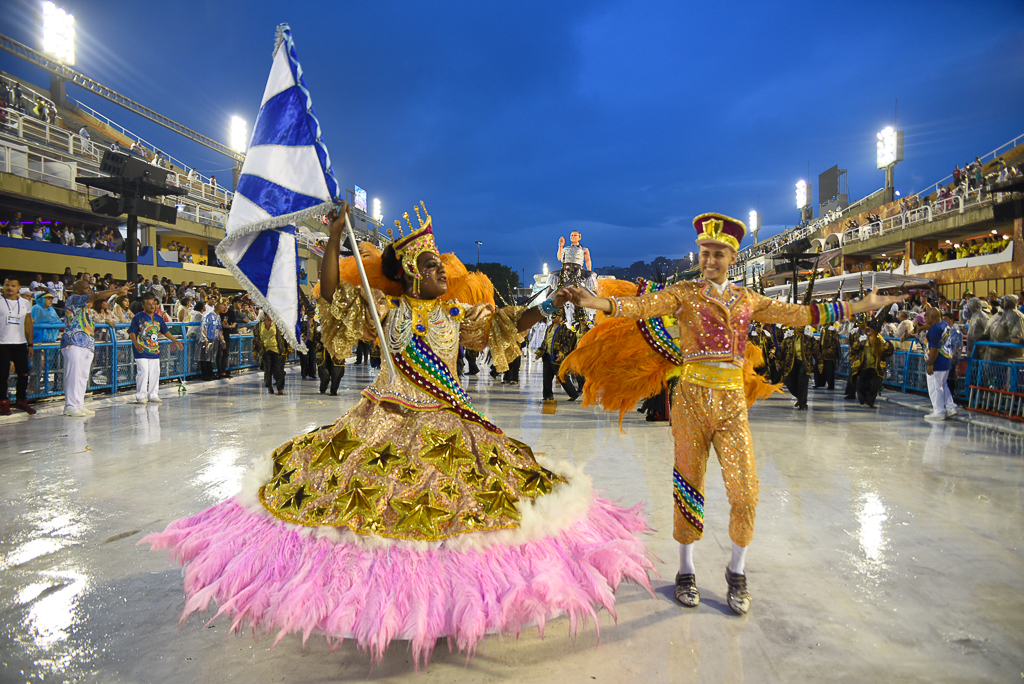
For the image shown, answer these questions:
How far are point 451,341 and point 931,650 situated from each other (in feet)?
9.32

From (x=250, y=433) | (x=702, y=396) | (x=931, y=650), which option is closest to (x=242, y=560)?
(x=702, y=396)

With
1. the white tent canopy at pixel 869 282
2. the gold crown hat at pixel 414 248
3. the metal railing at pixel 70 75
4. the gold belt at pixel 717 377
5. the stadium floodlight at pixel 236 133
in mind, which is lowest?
the gold belt at pixel 717 377

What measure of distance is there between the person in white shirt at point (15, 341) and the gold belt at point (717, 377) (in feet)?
29.9

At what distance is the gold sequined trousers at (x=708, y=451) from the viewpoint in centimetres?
319

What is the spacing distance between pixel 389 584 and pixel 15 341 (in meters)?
8.77

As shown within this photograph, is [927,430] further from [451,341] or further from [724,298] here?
[451,341]

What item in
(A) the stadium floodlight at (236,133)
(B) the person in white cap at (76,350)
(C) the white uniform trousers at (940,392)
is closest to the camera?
(B) the person in white cap at (76,350)

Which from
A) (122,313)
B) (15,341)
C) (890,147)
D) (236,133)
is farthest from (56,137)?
(890,147)

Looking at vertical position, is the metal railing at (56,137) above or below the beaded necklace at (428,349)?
above

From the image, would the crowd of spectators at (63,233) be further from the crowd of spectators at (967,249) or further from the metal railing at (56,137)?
the crowd of spectators at (967,249)

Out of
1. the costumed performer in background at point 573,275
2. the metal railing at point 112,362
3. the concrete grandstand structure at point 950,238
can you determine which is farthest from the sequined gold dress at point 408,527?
the concrete grandstand structure at point 950,238

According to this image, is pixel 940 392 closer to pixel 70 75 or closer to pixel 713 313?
pixel 713 313

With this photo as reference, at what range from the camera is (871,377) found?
10.5 metres

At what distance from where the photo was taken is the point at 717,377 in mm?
3283
